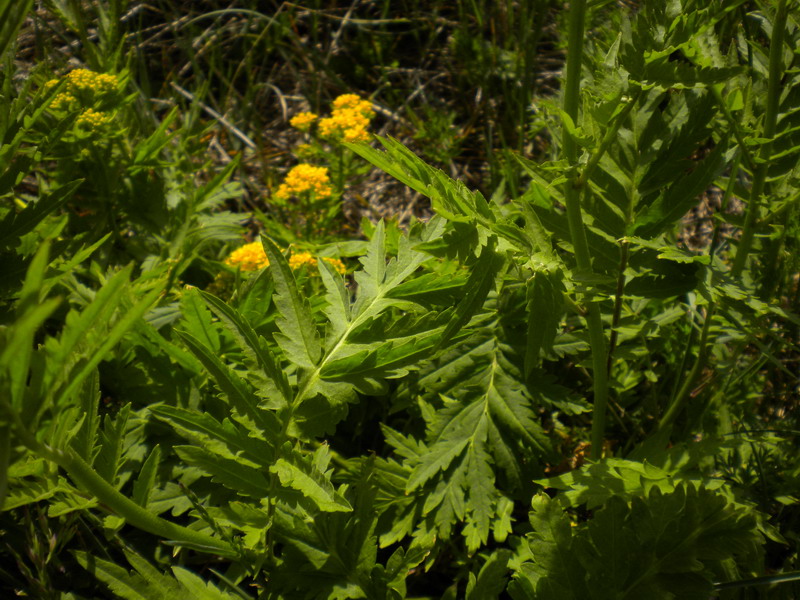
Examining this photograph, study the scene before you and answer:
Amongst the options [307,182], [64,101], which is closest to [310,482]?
[307,182]

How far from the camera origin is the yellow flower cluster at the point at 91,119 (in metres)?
1.99

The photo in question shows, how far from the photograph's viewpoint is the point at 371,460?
136 cm

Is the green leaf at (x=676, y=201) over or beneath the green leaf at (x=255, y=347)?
over

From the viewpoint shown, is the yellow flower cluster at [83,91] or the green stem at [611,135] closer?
the green stem at [611,135]

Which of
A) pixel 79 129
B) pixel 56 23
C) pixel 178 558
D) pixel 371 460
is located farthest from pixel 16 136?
pixel 56 23

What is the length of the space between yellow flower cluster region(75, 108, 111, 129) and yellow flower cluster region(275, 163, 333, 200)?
0.66 metres

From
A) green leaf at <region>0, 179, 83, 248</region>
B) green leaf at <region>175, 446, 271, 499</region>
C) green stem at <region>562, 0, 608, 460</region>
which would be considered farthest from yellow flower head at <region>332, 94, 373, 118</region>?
green leaf at <region>175, 446, 271, 499</region>

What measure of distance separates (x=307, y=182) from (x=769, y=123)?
5.07 feet

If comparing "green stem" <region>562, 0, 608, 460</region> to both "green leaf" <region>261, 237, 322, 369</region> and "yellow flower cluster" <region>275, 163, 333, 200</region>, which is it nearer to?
"green leaf" <region>261, 237, 322, 369</region>

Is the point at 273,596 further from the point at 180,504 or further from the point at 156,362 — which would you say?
the point at 156,362

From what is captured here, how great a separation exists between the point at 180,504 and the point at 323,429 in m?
0.57

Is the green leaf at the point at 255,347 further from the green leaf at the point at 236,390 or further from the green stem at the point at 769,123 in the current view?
the green stem at the point at 769,123

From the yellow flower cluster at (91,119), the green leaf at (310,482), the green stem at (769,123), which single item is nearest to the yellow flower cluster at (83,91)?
the yellow flower cluster at (91,119)

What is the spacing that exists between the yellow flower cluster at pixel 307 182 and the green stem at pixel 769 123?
146cm
